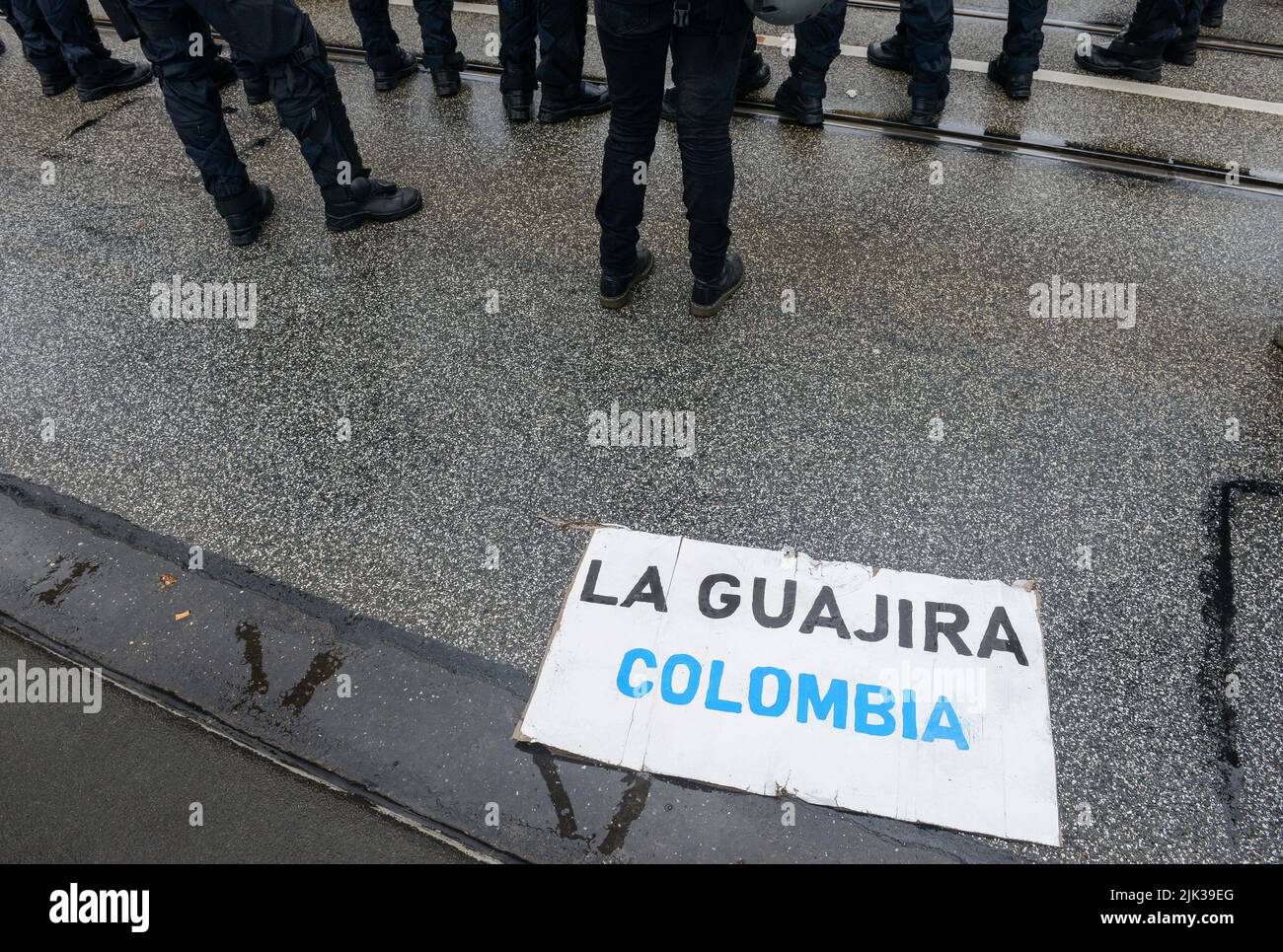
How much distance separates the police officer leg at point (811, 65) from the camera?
3.74 metres

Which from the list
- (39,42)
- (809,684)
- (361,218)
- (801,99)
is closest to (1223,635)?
(809,684)

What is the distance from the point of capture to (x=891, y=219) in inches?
134

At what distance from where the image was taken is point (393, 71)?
4.52 m

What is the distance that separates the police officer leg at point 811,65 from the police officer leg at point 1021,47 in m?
0.90

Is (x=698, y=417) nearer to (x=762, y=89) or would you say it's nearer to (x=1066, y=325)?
(x=1066, y=325)

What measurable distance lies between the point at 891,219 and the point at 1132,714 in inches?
92.0

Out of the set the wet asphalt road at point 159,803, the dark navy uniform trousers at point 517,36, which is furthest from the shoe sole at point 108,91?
the wet asphalt road at point 159,803

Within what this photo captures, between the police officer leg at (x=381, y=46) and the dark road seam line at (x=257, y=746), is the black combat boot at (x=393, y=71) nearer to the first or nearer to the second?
the police officer leg at (x=381, y=46)

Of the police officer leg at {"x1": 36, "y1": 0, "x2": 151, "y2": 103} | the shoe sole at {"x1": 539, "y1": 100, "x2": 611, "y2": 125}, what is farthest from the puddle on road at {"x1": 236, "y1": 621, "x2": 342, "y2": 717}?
the police officer leg at {"x1": 36, "y1": 0, "x2": 151, "y2": 103}

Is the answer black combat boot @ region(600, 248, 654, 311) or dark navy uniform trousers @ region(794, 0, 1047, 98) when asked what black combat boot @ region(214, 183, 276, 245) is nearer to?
black combat boot @ region(600, 248, 654, 311)

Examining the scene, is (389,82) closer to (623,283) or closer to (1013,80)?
(623,283)

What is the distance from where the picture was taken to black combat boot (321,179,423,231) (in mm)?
3398

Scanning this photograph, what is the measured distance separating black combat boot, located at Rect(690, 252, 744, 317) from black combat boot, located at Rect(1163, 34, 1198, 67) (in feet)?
10.7
